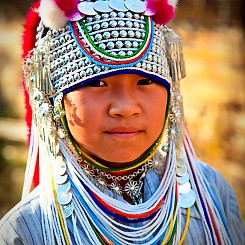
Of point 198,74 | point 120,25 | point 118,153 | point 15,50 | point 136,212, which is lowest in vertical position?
point 136,212

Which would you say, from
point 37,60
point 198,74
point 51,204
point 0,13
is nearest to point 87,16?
point 37,60

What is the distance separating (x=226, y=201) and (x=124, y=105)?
777 millimetres

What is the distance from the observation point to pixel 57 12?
2.19 metres

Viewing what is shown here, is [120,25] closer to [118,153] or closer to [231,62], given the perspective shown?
[118,153]

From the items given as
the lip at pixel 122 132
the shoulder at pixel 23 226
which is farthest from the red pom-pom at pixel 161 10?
the shoulder at pixel 23 226

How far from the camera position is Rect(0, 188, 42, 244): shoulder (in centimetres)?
216

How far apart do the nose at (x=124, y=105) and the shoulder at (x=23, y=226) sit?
0.47 meters

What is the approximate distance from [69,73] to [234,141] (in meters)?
3.18

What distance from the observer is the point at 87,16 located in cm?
219

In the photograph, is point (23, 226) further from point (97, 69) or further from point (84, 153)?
point (97, 69)

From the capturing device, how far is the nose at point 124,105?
82.7 inches

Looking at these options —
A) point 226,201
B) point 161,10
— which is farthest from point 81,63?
point 226,201

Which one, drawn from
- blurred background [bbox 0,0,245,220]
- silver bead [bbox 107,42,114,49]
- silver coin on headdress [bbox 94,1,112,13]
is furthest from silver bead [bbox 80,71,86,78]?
blurred background [bbox 0,0,245,220]

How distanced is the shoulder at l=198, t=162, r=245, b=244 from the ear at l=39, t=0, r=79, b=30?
90cm
